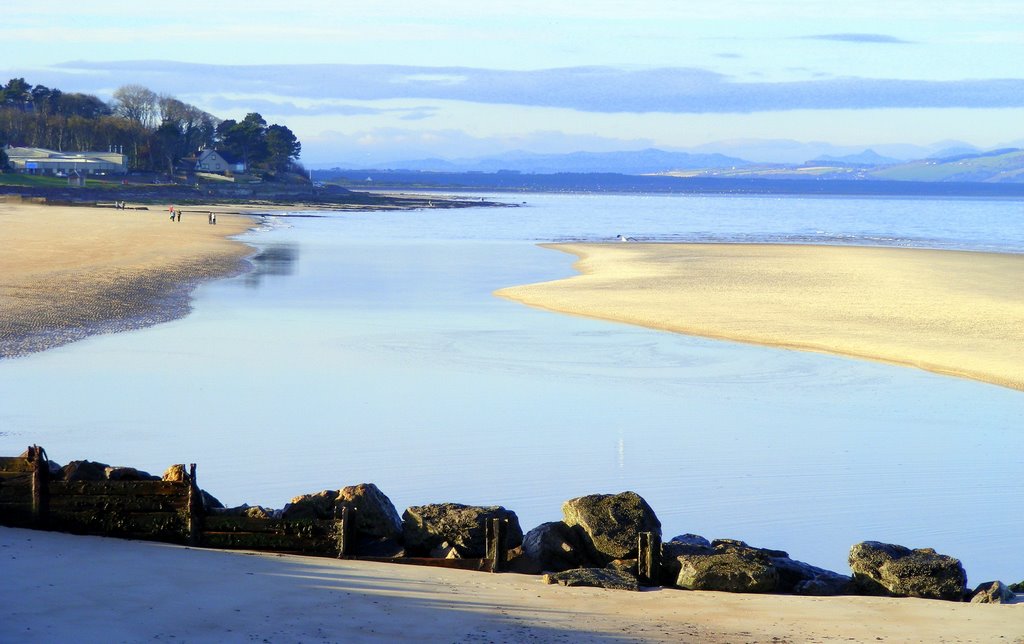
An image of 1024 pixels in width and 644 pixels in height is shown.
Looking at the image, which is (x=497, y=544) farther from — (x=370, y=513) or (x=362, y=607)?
(x=362, y=607)

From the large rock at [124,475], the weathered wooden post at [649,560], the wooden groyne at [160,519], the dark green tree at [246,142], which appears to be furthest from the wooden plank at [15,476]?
the dark green tree at [246,142]

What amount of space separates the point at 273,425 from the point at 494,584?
5.98m

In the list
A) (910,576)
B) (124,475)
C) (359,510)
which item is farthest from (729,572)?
(124,475)

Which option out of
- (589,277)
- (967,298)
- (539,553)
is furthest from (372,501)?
(589,277)

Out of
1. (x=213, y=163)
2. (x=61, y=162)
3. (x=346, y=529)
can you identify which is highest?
(x=213, y=163)

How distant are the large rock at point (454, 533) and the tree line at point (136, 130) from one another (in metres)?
100

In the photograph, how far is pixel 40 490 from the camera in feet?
26.6

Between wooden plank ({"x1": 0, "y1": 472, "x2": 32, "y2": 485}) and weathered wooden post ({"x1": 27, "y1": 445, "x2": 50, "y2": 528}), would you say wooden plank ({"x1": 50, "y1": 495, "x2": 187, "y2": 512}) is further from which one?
wooden plank ({"x1": 0, "y1": 472, "x2": 32, "y2": 485})

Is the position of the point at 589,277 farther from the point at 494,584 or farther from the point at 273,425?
the point at 494,584

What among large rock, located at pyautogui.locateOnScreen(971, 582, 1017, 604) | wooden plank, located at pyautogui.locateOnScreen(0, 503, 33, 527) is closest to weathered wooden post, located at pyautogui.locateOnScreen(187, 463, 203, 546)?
wooden plank, located at pyautogui.locateOnScreen(0, 503, 33, 527)

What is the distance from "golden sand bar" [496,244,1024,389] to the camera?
1983cm

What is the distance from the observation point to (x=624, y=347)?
1966 cm

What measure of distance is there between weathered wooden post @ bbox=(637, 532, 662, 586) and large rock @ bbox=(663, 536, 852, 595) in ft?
0.39

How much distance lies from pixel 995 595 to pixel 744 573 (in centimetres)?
159
